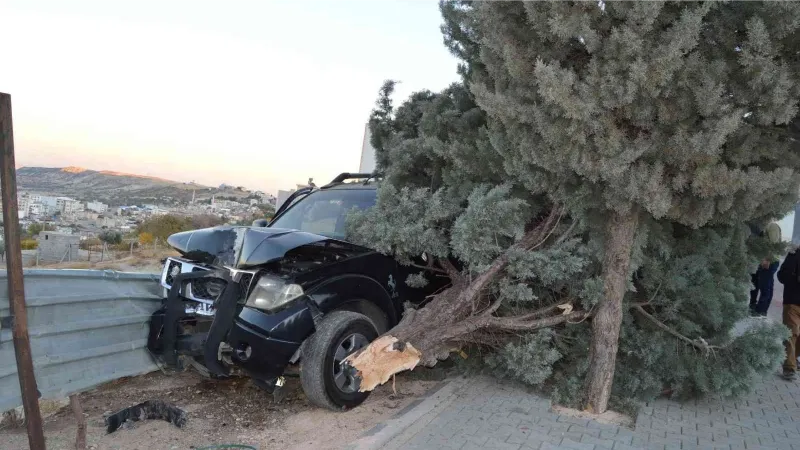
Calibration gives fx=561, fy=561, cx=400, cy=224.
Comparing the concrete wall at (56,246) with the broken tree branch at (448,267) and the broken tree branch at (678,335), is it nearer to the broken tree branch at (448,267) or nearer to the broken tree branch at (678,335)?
the broken tree branch at (448,267)

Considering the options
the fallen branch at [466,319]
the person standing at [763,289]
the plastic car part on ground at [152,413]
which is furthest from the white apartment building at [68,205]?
the person standing at [763,289]

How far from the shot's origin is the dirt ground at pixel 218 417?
3.97 meters

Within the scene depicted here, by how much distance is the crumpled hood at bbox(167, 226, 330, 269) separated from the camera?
423cm

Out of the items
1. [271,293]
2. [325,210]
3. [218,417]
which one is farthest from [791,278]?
[218,417]

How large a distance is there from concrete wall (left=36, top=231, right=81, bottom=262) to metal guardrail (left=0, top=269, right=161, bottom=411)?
22109mm

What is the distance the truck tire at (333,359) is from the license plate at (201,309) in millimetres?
789

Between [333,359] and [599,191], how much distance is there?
2.48 metres

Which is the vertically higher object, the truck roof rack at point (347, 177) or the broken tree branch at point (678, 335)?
the truck roof rack at point (347, 177)

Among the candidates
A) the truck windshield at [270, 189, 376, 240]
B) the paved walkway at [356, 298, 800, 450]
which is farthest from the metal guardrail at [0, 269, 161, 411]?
the paved walkway at [356, 298, 800, 450]

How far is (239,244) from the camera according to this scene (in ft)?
14.3

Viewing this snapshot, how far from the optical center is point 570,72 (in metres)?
4.01

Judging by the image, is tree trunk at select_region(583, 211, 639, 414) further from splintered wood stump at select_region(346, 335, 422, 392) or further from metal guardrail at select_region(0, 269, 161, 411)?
metal guardrail at select_region(0, 269, 161, 411)

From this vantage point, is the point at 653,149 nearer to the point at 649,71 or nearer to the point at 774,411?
the point at 649,71

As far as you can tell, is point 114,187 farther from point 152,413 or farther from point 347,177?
point 152,413
